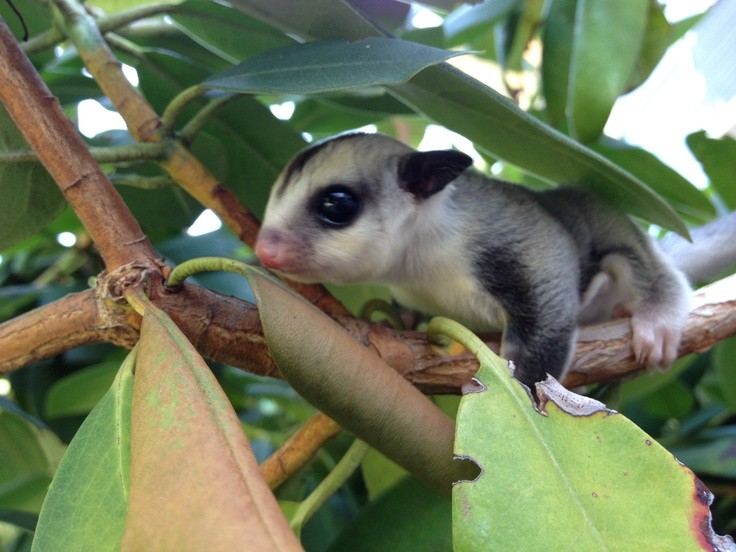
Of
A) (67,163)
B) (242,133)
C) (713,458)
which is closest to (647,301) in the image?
(713,458)

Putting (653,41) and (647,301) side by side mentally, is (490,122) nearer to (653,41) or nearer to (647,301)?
(647,301)

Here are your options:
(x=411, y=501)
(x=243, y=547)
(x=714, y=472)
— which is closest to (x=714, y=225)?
(x=714, y=472)

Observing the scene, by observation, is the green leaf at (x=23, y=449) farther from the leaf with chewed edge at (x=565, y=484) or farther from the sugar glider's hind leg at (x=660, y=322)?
the sugar glider's hind leg at (x=660, y=322)

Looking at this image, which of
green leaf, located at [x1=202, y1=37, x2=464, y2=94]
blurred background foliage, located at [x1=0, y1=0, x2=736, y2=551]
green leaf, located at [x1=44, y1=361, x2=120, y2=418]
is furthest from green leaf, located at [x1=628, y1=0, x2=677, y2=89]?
green leaf, located at [x1=44, y1=361, x2=120, y2=418]

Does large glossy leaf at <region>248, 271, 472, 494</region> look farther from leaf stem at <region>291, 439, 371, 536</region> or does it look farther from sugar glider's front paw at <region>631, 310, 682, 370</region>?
sugar glider's front paw at <region>631, 310, 682, 370</region>

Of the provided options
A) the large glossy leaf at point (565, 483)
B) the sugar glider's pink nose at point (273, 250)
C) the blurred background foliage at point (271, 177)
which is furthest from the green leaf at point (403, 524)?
the sugar glider's pink nose at point (273, 250)

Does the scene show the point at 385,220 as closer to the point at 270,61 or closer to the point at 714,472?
the point at 270,61
